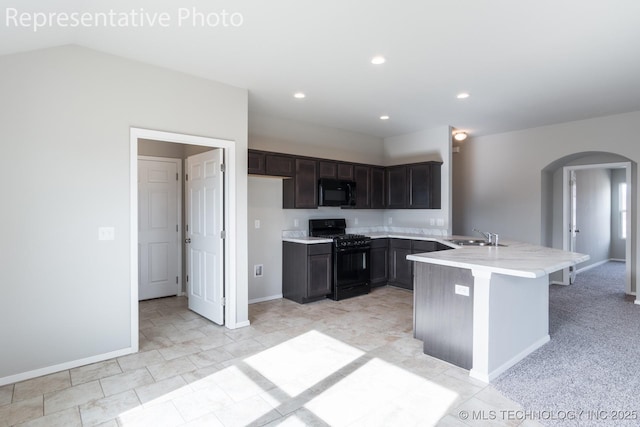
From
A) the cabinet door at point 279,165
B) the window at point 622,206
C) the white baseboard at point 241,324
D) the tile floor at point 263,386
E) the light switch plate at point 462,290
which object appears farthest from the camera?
the window at point 622,206

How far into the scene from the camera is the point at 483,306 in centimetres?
264

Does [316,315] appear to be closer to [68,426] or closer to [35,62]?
[68,426]

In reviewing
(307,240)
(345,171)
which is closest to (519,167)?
(345,171)

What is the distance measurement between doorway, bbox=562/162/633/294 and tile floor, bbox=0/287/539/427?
4344 mm

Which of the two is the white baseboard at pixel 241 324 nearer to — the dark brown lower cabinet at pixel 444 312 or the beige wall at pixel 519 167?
the dark brown lower cabinet at pixel 444 312

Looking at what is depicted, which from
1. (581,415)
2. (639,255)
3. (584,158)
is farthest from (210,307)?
(584,158)

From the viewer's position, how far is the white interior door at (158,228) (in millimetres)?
4938

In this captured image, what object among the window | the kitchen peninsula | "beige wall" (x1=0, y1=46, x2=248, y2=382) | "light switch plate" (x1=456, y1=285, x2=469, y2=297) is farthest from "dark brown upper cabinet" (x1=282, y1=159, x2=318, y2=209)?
the window

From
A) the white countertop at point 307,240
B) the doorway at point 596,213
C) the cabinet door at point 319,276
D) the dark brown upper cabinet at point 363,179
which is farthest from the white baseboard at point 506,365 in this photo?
the doorway at point 596,213

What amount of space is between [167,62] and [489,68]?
10.1 feet

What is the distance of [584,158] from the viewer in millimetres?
5871

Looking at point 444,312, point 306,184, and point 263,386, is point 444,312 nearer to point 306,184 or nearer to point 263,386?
point 263,386

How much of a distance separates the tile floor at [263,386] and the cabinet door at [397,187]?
2781mm

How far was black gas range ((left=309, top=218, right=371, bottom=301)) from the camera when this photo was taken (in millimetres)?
4980
